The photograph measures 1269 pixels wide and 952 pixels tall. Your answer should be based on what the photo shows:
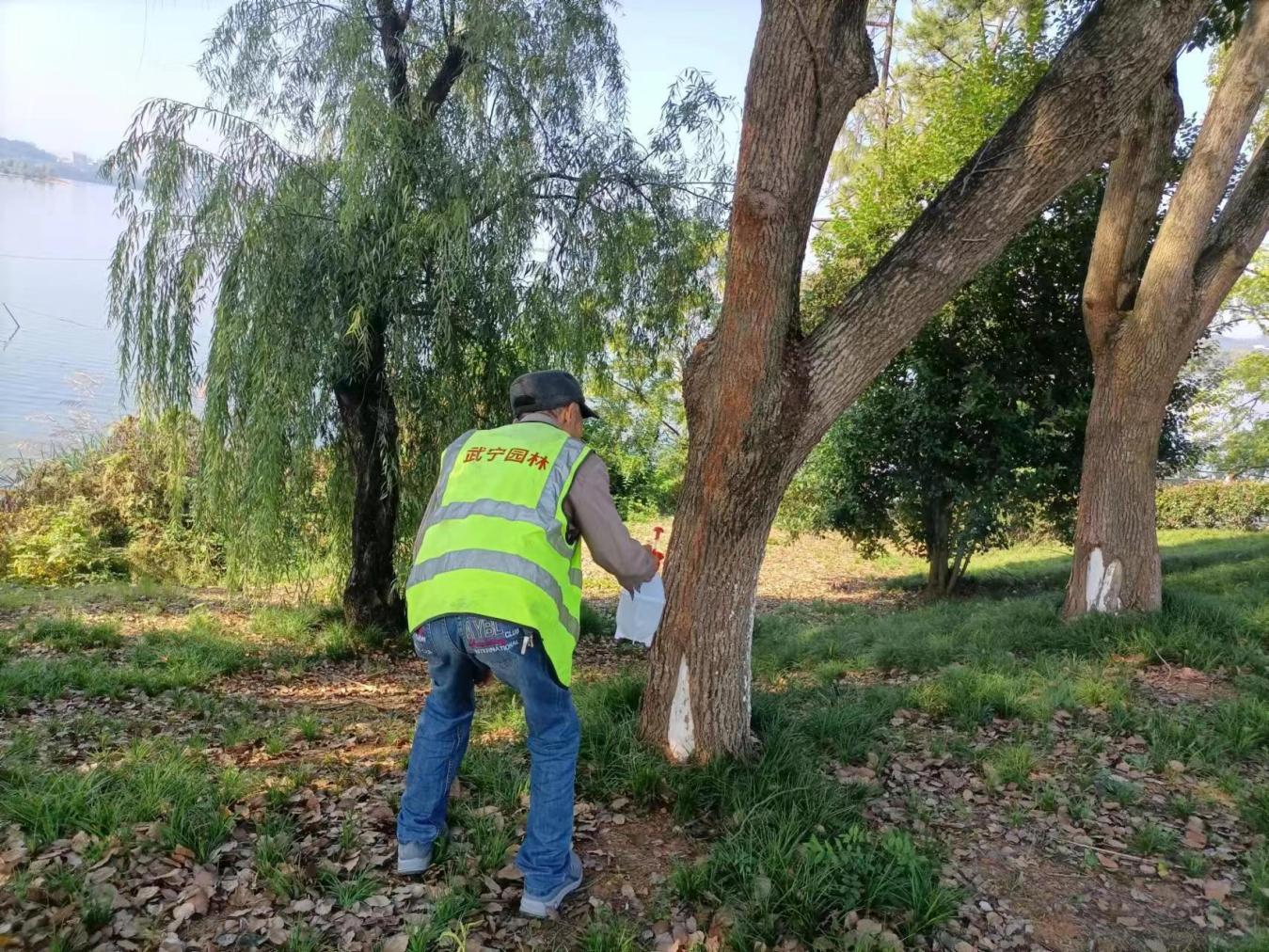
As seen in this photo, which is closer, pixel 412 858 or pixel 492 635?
pixel 492 635

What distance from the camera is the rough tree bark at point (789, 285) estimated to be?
3656mm

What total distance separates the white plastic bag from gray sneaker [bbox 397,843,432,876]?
3.63ft

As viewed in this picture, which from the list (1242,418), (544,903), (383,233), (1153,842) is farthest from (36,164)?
(1242,418)

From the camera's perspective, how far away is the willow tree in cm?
623

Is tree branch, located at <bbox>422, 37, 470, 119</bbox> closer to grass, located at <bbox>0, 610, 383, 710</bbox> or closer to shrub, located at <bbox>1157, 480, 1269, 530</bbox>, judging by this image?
grass, located at <bbox>0, 610, 383, 710</bbox>

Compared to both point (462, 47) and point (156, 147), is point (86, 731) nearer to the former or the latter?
point (156, 147)

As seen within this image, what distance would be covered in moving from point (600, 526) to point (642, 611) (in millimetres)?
603

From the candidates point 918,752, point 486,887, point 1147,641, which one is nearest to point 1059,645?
point 1147,641

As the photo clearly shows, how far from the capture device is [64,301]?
13.1 m

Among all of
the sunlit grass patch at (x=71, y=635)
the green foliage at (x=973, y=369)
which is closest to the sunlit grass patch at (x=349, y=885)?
the sunlit grass patch at (x=71, y=635)

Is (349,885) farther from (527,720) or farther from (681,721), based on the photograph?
(681,721)

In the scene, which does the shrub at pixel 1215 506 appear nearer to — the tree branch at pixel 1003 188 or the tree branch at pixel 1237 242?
the tree branch at pixel 1237 242

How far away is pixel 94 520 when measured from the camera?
1313cm

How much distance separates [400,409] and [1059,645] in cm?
562
